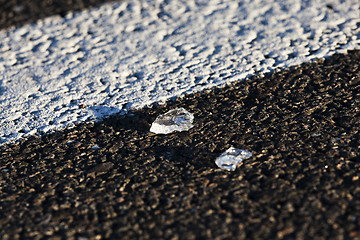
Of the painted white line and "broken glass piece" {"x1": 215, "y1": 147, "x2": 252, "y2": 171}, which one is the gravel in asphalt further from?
the painted white line

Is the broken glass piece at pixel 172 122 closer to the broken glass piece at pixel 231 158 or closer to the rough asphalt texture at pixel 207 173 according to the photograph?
the rough asphalt texture at pixel 207 173

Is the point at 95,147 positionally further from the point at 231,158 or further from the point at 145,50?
the point at 145,50

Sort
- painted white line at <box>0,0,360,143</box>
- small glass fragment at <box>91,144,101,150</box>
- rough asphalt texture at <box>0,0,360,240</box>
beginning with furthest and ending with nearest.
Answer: painted white line at <box>0,0,360,143</box>
small glass fragment at <box>91,144,101,150</box>
rough asphalt texture at <box>0,0,360,240</box>

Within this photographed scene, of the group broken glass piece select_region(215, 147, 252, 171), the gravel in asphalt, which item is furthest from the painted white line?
broken glass piece select_region(215, 147, 252, 171)

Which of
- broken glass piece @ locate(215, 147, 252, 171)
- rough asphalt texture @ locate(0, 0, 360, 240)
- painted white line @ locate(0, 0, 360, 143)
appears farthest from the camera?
painted white line @ locate(0, 0, 360, 143)

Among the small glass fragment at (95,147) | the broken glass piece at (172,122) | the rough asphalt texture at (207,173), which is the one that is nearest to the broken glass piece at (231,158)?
the rough asphalt texture at (207,173)

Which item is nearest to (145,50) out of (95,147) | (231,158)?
(95,147)
